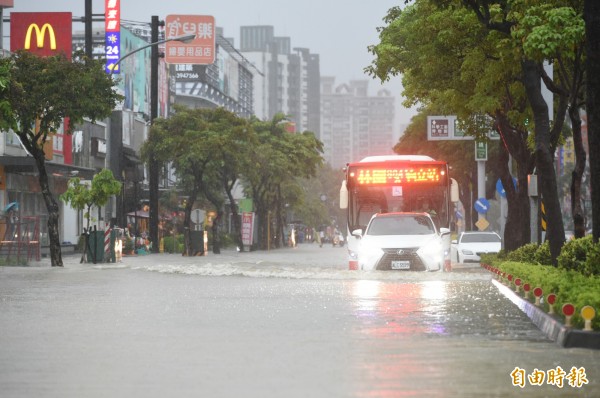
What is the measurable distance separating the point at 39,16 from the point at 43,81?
2537cm

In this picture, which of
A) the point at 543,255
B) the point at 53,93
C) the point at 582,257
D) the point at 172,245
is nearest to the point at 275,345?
the point at 582,257

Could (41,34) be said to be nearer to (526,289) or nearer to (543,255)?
(543,255)

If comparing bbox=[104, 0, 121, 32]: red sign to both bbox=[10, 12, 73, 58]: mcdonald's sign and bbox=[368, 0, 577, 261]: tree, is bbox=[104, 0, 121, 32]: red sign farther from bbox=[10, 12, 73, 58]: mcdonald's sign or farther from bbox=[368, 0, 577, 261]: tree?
bbox=[368, 0, 577, 261]: tree

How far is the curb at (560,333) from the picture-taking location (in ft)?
41.5

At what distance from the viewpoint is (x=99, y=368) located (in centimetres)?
1107

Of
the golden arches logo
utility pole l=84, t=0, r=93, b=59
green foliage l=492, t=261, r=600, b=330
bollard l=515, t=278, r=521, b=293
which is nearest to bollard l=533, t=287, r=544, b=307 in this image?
green foliage l=492, t=261, r=600, b=330

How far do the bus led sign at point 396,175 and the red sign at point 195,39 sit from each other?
46.8 meters

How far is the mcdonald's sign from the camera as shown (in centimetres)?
6250

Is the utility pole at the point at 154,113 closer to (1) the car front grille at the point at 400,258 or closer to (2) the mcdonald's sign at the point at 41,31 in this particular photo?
(2) the mcdonald's sign at the point at 41,31

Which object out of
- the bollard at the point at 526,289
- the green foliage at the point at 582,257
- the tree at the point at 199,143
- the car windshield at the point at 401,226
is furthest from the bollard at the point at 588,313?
the tree at the point at 199,143

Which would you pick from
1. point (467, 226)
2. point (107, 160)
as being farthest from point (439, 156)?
point (107, 160)

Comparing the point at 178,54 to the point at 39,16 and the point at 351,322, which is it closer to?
the point at 39,16

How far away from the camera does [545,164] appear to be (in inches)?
1006

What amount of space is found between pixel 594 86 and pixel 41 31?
1927 inches
